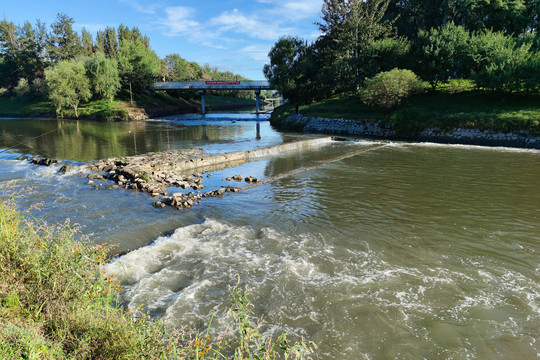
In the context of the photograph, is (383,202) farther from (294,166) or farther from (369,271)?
(294,166)

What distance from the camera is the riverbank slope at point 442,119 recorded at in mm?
27391

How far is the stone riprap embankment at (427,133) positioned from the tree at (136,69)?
42987 millimetres

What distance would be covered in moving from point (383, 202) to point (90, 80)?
6564 centimetres

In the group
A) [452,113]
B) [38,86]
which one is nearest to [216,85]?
[38,86]

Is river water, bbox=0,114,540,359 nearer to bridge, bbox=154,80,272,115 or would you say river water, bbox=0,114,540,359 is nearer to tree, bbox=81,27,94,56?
bridge, bbox=154,80,272,115

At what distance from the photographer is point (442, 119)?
104ft

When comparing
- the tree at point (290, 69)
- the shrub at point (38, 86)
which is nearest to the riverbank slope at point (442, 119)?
the tree at point (290, 69)

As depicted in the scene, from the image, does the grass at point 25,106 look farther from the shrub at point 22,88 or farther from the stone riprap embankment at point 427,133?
the stone riprap embankment at point 427,133

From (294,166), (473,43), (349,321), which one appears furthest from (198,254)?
(473,43)

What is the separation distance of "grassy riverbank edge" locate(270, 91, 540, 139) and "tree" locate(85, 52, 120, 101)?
4061cm

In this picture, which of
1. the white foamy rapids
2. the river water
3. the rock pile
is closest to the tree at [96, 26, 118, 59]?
the rock pile

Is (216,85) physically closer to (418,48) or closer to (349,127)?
(349,127)

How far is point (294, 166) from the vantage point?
21.6m

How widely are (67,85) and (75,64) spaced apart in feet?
26.4
